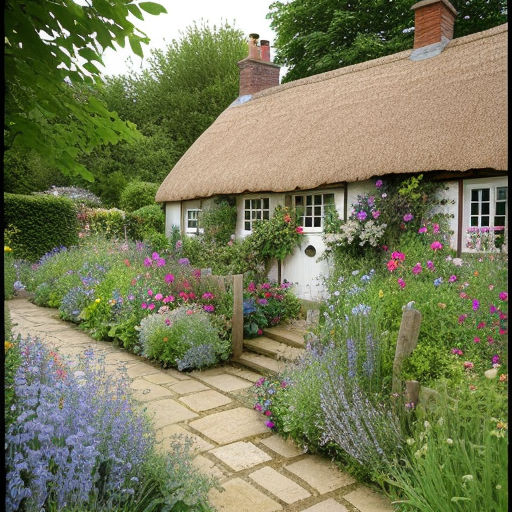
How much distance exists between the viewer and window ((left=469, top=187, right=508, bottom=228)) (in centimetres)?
652

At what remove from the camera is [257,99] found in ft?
39.7

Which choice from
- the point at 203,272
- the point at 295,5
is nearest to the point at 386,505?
the point at 203,272

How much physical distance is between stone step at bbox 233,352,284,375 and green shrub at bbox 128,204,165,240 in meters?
9.52

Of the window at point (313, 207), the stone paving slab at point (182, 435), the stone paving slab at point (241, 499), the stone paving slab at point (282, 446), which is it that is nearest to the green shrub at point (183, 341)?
the stone paving slab at point (182, 435)

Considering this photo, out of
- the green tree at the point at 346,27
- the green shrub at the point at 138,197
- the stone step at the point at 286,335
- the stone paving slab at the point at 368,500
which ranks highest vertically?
the green tree at the point at 346,27

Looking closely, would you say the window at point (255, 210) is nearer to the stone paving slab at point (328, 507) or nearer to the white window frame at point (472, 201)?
the white window frame at point (472, 201)

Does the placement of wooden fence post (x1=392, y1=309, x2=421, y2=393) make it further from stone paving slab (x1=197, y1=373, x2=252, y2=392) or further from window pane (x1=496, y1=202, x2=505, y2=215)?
window pane (x1=496, y1=202, x2=505, y2=215)

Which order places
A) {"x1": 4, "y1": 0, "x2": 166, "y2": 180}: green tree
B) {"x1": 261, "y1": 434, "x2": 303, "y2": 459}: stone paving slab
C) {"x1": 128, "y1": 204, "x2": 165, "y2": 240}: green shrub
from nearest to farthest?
1. {"x1": 4, "y1": 0, "x2": 166, "y2": 180}: green tree
2. {"x1": 261, "y1": 434, "x2": 303, "y2": 459}: stone paving slab
3. {"x1": 128, "y1": 204, "x2": 165, "y2": 240}: green shrub

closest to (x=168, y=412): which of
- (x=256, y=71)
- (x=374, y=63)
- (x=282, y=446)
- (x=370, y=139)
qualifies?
(x=282, y=446)

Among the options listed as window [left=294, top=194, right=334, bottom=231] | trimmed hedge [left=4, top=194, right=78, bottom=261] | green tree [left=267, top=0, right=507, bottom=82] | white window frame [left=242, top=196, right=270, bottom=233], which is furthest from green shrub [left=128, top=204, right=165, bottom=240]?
green tree [left=267, top=0, right=507, bottom=82]

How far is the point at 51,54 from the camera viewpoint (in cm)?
182

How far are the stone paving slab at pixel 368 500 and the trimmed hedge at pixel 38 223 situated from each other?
10.7 meters

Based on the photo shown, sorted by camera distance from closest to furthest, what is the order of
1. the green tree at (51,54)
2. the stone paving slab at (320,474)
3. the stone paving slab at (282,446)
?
1. the green tree at (51,54)
2. the stone paving slab at (320,474)
3. the stone paving slab at (282,446)

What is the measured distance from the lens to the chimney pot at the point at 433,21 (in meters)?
→ 8.94
